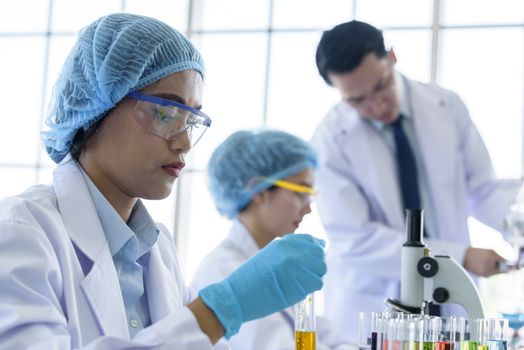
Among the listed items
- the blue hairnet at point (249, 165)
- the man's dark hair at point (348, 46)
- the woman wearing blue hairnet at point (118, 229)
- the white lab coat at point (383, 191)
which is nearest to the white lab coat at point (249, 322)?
the blue hairnet at point (249, 165)

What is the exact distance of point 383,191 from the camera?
10.8 ft

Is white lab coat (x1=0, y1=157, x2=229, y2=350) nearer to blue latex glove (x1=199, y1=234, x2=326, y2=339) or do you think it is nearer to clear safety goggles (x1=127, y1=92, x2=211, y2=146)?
blue latex glove (x1=199, y1=234, x2=326, y2=339)

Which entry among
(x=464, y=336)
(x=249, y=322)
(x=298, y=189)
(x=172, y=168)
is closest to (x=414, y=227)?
(x=464, y=336)

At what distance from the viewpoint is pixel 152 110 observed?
170 centimetres

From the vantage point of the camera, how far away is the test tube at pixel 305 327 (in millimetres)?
1478

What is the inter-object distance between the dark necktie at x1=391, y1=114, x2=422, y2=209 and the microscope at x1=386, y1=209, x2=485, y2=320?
1.70 m

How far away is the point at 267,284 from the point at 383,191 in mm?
1858

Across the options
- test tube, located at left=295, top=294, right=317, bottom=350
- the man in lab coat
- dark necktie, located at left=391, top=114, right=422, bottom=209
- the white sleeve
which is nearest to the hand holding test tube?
test tube, located at left=295, top=294, right=317, bottom=350

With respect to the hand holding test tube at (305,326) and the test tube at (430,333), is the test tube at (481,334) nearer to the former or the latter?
the test tube at (430,333)

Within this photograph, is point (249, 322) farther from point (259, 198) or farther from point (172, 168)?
point (172, 168)

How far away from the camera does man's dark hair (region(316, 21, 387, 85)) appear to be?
3104 mm

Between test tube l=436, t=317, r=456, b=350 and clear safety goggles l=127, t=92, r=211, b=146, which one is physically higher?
clear safety goggles l=127, t=92, r=211, b=146

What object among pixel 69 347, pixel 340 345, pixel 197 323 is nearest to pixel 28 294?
pixel 69 347

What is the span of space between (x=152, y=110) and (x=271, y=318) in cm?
91
